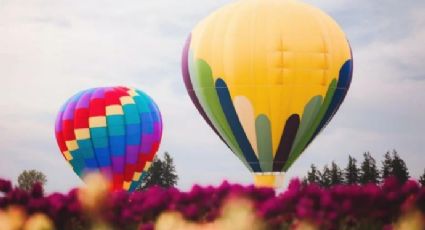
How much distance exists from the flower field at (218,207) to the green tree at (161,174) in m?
56.3

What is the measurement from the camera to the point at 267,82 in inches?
1267

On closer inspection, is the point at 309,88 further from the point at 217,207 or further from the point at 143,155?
the point at 217,207

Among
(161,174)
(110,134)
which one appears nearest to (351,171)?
(161,174)

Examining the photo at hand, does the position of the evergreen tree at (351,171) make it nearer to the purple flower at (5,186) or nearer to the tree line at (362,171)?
the tree line at (362,171)

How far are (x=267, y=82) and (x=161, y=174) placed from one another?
33070mm

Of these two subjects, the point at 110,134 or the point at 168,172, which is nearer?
the point at 110,134

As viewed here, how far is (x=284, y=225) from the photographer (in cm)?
675

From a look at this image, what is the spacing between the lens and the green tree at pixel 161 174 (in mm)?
63594

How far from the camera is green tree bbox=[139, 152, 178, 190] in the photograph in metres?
63.6

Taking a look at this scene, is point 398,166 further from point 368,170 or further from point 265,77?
point 265,77

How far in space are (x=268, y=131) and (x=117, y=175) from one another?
11.2 m

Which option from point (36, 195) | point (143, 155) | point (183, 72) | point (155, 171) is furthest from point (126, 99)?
point (36, 195)

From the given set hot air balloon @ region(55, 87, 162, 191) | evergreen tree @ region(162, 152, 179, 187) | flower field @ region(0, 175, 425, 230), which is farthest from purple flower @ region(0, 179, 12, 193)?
evergreen tree @ region(162, 152, 179, 187)

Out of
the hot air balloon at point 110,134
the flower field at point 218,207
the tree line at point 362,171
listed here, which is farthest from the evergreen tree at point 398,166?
the flower field at point 218,207
